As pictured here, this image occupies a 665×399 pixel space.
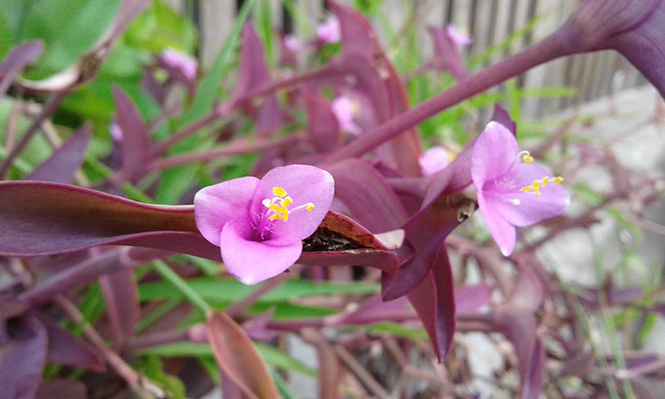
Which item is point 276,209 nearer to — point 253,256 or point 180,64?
point 253,256

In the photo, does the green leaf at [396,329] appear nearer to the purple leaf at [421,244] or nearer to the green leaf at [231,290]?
the green leaf at [231,290]

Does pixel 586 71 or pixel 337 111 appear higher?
pixel 337 111

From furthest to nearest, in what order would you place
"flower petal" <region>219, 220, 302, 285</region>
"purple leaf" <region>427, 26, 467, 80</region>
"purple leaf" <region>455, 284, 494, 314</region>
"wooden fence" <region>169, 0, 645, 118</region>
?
"wooden fence" <region>169, 0, 645, 118</region> < "purple leaf" <region>427, 26, 467, 80</region> < "purple leaf" <region>455, 284, 494, 314</region> < "flower petal" <region>219, 220, 302, 285</region>

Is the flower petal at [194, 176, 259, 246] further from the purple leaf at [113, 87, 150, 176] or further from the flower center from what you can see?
the purple leaf at [113, 87, 150, 176]

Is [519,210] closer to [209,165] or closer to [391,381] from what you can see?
[391,381]

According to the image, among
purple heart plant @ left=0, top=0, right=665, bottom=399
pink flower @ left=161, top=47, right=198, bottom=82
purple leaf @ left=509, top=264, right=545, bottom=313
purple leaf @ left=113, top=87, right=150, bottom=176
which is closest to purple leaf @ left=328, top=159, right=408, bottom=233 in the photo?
purple heart plant @ left=0, top=0, right=665, bottom=399

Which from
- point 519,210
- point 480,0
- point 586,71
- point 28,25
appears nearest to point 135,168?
point 28,25

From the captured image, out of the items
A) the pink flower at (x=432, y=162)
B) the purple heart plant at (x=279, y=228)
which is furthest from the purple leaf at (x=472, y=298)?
the pink flower at (x=432, y=162)
